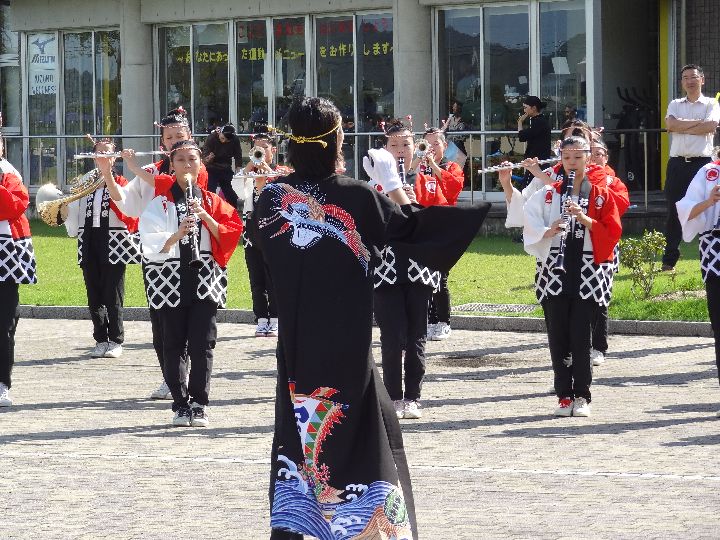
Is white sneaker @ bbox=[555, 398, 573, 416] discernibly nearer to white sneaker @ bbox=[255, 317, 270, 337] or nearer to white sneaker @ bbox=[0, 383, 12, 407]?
white sneaker @ bbox=[0, 383, 12, 407]

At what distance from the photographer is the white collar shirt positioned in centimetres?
1603

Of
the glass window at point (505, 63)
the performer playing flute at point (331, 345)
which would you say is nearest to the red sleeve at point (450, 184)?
the performer playing flute at point (331, 345)

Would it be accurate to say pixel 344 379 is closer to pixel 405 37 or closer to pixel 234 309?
pixel 234 309

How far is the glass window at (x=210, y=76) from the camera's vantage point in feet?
92.6

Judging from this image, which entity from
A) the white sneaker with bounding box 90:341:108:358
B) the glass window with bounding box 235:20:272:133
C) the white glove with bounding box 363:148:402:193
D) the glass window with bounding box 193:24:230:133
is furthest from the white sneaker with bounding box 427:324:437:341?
the glass window with bounding box 193:24:230:133

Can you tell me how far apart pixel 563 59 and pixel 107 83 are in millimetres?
10456

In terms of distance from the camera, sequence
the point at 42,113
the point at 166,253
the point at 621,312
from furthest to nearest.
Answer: the point at 42,113
the point at 621,312
the point at 166,253

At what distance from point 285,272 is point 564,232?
16.1 ft

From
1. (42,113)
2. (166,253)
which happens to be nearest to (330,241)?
(166,253)

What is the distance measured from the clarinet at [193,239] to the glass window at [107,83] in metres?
19.6

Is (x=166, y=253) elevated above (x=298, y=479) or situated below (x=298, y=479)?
above

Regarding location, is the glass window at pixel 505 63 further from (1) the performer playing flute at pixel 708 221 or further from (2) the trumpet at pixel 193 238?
(2) the trumpet at pixel 193 238

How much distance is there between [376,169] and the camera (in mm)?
9609

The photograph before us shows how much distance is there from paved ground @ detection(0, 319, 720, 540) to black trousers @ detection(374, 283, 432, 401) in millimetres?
300
